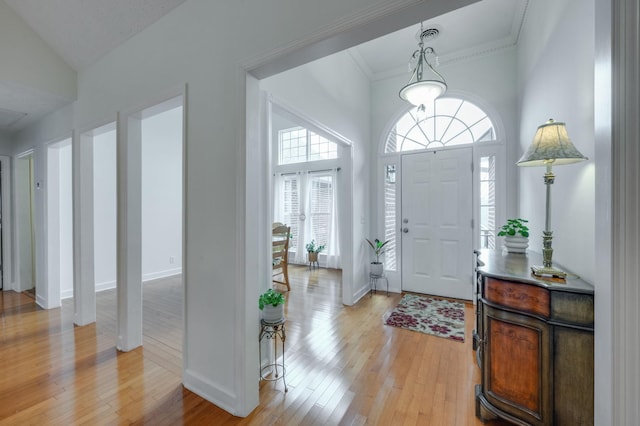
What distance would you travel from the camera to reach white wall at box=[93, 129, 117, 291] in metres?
4.30

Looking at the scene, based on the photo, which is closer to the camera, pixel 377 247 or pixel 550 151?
pixel 550 151

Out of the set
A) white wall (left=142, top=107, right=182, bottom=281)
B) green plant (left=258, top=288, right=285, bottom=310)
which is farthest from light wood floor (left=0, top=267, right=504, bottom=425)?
white wall (left=142, top=107, right=182, bottom=281)

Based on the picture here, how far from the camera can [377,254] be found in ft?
13.6

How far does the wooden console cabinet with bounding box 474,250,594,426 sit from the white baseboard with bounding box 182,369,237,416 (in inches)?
61.6

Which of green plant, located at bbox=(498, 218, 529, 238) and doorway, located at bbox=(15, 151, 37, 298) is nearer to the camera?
green plant, located at bbox=(498, 218, 529, 238)

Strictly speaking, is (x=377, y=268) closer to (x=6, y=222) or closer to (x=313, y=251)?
(x=313, y=251)

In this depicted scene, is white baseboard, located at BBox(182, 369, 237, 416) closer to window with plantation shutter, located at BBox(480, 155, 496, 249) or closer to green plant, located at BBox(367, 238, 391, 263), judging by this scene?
green plant, located at BBox(367, 238, 391, 263)

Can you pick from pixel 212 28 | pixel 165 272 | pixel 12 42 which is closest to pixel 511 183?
pixel 212 28

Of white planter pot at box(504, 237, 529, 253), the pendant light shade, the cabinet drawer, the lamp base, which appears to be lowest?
the cabinet drawer

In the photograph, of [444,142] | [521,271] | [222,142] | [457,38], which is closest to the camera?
[521,271]

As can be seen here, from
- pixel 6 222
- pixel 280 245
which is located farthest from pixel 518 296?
pixel 6 222

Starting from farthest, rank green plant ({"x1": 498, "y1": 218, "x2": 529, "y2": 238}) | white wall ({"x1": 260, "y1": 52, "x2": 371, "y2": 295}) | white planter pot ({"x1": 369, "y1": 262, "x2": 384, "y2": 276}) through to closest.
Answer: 1. white planter pot ({"x1": 369, "y1": 262, "x2": 384, "y2": 276})
2. white wall ({"x1": 260, "y1": 52, "x2": 371, "y2": 295})
3. green plant ({"x1": 498, "y1": 218, "x2": 529, "y2": 238})

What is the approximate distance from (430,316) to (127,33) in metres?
4.25

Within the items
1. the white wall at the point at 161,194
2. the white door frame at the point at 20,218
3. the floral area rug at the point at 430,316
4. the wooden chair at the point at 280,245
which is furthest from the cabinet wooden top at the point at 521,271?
the white door frame at the point at 20,218
